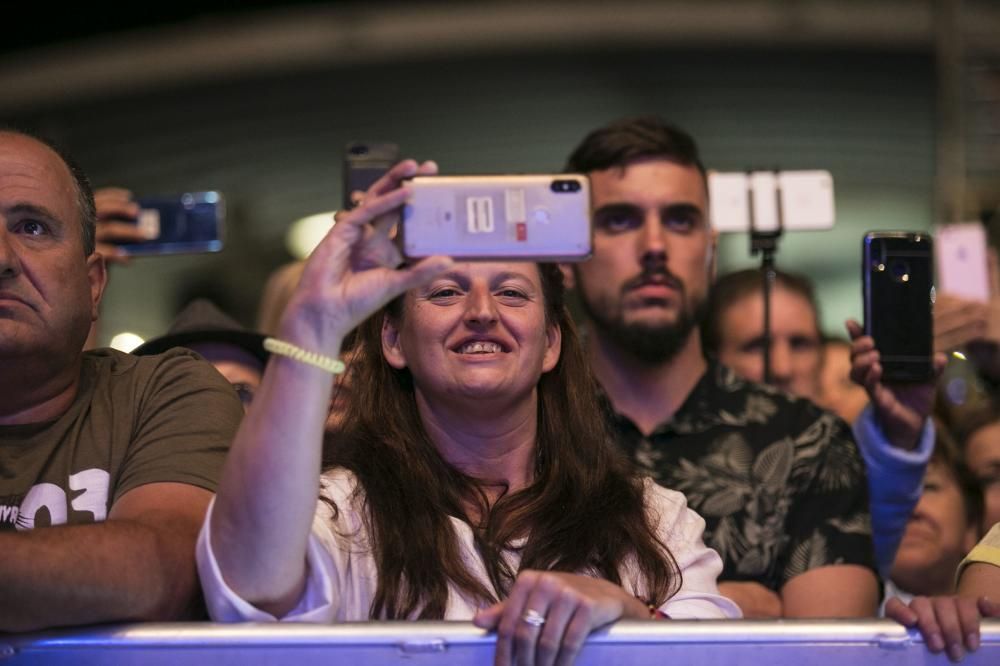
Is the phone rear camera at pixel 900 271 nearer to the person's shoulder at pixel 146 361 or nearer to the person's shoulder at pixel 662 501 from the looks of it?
the person's shoulder at pixel 662 501

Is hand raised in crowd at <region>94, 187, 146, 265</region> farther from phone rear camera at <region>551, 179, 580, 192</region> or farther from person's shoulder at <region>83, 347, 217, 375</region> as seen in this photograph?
phone rear camera at <region>551, 179, 580, 192</region>

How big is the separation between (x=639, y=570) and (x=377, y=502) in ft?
Result: 1.37

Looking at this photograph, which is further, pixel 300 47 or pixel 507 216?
pixel 300 47

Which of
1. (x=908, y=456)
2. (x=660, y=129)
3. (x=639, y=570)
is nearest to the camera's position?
(x=639, y=570)

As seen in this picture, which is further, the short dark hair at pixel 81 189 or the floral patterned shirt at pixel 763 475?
the floral patterned shirt at pixel 763 475

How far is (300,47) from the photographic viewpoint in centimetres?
834

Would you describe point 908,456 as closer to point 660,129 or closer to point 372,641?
point 660,129

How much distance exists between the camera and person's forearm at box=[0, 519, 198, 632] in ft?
5.98

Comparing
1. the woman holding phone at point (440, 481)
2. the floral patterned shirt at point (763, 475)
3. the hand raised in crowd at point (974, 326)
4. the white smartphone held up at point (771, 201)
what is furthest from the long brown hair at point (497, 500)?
the hand raised in crowd at point (974, 326)

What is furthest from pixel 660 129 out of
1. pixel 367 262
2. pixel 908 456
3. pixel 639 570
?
pixel 367 262

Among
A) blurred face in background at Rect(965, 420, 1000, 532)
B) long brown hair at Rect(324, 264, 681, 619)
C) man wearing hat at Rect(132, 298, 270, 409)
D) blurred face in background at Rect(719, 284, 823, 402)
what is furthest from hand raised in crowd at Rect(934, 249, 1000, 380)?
man wearing hat at Rect(132, 298, 270, 409)

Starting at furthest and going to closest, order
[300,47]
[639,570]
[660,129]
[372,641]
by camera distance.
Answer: [300,47] < [660,129] < [639,570] < [372,641]

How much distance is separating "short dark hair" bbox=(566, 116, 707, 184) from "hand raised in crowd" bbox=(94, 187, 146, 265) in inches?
40.2

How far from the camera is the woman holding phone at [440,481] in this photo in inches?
71.0
